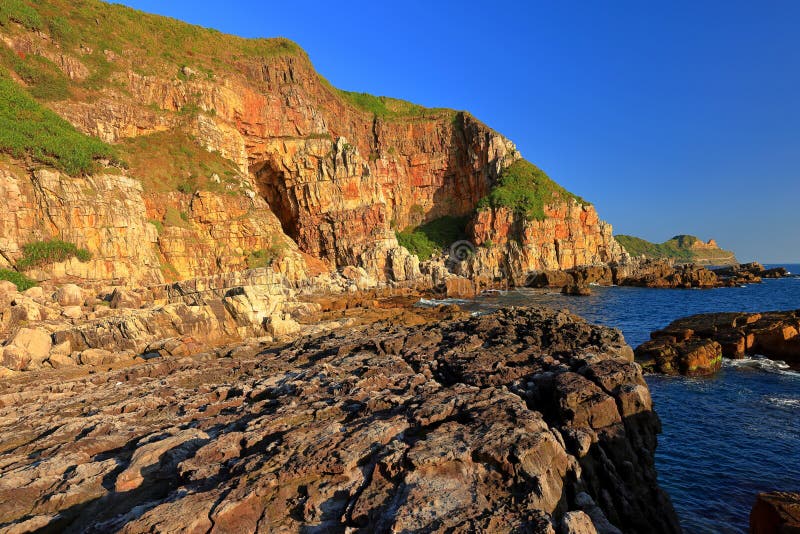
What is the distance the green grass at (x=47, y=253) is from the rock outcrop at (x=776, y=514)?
4611cm

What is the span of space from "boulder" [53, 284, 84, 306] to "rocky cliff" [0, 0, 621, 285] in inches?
238

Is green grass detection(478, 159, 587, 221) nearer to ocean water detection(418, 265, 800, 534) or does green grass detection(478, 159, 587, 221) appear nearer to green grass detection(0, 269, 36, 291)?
ocean water detection(418, 265, 800, 534)

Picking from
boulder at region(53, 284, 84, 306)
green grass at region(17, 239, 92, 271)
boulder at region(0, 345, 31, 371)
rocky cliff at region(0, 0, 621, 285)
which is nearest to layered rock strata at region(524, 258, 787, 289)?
rocky cliff at region(0, 0, 621, 285)

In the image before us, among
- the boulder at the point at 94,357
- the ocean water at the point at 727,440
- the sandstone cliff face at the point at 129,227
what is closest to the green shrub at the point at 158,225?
the sandstone cliff face at the point at 129,227

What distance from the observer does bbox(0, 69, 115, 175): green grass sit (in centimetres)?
3391

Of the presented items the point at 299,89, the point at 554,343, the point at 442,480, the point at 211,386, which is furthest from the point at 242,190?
the point at 442,480

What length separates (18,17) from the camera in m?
43.8

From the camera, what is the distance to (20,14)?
43.9 meters

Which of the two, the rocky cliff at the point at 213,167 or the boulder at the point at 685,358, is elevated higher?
the rocky cliff at the point at 213,167

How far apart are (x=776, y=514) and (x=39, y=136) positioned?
53151mm

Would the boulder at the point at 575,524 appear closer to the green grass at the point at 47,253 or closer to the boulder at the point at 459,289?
the green grass at the point at 47,253

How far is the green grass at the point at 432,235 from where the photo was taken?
269 ft

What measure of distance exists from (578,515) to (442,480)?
203cm

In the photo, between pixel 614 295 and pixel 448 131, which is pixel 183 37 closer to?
pixel 448 131
